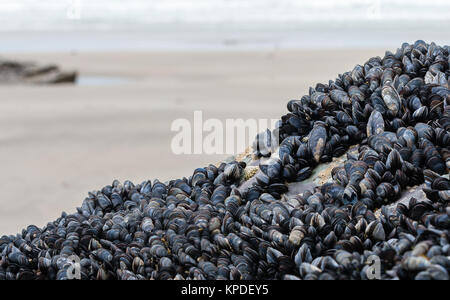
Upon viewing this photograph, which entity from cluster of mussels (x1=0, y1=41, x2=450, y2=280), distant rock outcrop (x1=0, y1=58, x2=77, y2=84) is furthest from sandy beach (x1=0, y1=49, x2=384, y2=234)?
cluster of mussels (x1=0, y1=41, x2=450, y2=280)

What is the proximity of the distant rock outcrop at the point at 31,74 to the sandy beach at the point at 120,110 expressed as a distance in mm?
448

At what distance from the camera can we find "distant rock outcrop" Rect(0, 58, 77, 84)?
1502cm

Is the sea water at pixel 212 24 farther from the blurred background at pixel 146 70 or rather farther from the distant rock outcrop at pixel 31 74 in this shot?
the distant rock outcrop at pixel 31 74

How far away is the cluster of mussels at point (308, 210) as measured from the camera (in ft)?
8.05

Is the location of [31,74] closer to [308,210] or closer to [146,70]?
[146,70]

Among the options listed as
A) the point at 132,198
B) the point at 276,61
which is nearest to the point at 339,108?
the point at 132,198

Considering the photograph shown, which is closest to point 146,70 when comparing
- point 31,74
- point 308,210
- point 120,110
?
point 31,74

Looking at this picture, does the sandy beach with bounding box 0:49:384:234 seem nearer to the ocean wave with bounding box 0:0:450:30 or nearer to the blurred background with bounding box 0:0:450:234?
the blurred background with bounding box 0:0:450:234

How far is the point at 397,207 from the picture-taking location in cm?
259

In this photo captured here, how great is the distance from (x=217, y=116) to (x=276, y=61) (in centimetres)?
650

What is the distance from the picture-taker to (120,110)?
11789 millimetres

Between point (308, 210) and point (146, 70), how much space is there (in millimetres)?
14644

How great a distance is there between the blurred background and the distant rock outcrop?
31 centimetres

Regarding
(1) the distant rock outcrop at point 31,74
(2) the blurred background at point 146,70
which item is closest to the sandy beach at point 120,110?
(2) the blurred background at point 146,70
